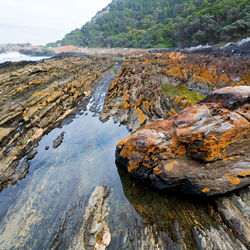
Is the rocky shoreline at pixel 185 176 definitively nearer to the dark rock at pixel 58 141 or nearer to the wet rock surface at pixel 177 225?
the wet rock surface at pixel 177 225

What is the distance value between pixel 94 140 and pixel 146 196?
326 inches

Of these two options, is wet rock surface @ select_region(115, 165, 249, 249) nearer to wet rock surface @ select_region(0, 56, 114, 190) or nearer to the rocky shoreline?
the rocky shoreline

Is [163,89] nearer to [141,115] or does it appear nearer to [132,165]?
[141,115]

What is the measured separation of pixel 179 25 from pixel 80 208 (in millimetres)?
119462

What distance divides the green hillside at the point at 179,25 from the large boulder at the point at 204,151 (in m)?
71.8

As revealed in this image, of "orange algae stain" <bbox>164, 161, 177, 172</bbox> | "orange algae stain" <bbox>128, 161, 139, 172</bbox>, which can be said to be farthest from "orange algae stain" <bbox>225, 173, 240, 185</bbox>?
"orange algae stain" <bbox>128, 161, 139, 172</bbox>

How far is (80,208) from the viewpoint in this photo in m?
7.52

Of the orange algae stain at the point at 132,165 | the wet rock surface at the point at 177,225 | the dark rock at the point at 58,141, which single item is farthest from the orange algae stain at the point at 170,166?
the dark rock at the point at 58,141

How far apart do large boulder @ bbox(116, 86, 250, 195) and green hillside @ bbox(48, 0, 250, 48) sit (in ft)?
235

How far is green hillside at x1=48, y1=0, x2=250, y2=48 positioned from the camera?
6347 centimetres

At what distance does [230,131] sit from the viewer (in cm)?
703

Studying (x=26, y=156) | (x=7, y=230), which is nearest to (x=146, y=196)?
(x=7, y=230)

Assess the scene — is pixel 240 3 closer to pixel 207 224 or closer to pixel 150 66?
pixel 150 66

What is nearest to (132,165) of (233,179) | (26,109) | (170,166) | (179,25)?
(170,166)
